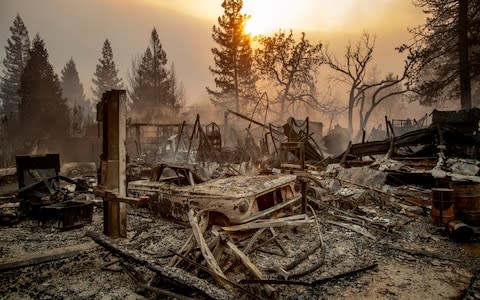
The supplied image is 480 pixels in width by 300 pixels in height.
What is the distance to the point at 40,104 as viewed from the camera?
31.1m

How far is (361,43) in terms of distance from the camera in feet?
111

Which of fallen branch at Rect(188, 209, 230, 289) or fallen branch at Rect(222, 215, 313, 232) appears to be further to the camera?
fallen branch at Rect(222, 215, 313, 232)

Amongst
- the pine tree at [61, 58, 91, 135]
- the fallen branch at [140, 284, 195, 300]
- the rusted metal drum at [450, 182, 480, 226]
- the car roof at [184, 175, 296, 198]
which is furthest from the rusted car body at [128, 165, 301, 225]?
the pine tree at [61, 58, 91, 135]

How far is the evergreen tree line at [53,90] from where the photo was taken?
3001cm

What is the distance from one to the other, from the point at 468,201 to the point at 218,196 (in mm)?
5756

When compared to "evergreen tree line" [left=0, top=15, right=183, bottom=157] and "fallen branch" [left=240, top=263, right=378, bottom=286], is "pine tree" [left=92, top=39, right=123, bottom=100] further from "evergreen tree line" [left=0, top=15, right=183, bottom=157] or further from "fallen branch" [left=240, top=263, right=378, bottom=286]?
"fallen branch" [left=240, top=263, right=378, bottom=286]

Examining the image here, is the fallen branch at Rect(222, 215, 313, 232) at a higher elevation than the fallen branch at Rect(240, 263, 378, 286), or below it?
higher

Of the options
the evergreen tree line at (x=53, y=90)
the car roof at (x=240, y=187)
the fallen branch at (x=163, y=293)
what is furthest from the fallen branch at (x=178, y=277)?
the evergreen tree line at (x=53, y=90)

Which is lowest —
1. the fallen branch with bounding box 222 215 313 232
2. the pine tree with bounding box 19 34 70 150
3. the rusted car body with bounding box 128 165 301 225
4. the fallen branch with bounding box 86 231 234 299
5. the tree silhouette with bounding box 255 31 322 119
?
the fallen branch with bounding box 86 231 234 299

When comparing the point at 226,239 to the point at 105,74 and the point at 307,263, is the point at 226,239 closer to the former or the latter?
the point at 307,263

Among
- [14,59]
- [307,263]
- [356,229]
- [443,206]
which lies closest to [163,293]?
Result: [307,263]

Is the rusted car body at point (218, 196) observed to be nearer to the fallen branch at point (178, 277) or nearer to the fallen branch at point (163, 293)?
the fallen branch at point (178, 277)

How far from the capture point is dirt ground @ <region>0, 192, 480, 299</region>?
13.0 feet

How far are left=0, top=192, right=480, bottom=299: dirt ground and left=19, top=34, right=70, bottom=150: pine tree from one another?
27620 mm
